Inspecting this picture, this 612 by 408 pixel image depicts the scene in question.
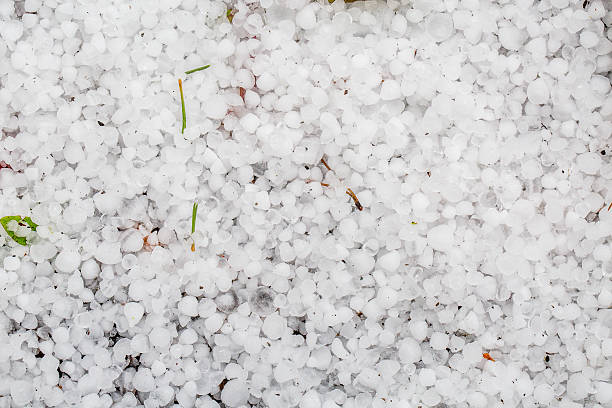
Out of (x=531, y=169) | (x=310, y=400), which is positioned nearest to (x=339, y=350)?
(x=310, y=400)

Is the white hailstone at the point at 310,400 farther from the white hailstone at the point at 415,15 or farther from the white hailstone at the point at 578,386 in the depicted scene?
the white hailstone at the point at 415,15

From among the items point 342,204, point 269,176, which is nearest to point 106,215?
point 269,176

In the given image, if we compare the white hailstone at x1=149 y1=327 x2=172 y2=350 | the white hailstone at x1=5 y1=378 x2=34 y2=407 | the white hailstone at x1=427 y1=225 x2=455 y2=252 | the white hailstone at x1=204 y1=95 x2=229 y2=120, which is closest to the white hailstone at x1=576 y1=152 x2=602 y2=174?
the white hailstone at x1=427 y1=225 x2=455 y2=252

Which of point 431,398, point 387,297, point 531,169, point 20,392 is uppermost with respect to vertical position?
point 531,169

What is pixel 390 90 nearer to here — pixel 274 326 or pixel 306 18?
pixel 306 18

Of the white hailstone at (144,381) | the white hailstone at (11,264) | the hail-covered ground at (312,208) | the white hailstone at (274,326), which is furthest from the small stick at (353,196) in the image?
the white hailstone at (11,264)

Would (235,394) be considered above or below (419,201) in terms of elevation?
below
